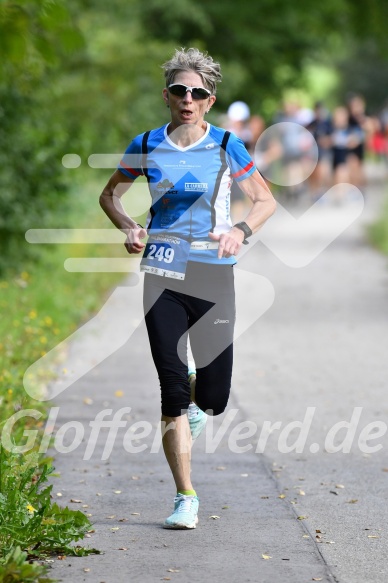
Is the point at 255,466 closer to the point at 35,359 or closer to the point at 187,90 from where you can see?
the point at 187,90

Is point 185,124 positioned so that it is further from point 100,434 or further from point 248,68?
point 248,68

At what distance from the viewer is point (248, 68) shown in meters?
36.2

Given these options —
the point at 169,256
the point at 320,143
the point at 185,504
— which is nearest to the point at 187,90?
the point at 169,256

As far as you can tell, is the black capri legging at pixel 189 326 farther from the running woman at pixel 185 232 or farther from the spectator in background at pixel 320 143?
the spectator in background at pixel 320 143

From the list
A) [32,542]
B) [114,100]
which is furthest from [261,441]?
[114,100]

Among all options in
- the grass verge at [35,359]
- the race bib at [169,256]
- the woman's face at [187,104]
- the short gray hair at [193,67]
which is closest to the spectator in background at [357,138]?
the grass verge at [35,359]

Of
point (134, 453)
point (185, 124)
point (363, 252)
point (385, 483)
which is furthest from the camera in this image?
point (363, 252)

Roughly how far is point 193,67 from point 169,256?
85 centimetres

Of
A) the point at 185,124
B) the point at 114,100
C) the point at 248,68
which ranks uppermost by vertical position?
the point at 248,68

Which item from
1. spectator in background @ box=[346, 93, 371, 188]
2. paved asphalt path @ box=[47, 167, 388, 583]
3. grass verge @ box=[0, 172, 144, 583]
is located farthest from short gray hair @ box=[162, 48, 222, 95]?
spectator in background @ box=[346, 93, 371, 188]

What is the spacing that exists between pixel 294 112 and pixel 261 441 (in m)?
21.3

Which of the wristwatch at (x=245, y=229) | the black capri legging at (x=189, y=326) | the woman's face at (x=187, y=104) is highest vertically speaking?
the woman's face at (x=187, y=104)

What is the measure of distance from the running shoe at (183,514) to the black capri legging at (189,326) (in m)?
0.38

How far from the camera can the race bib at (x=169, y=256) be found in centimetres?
625
